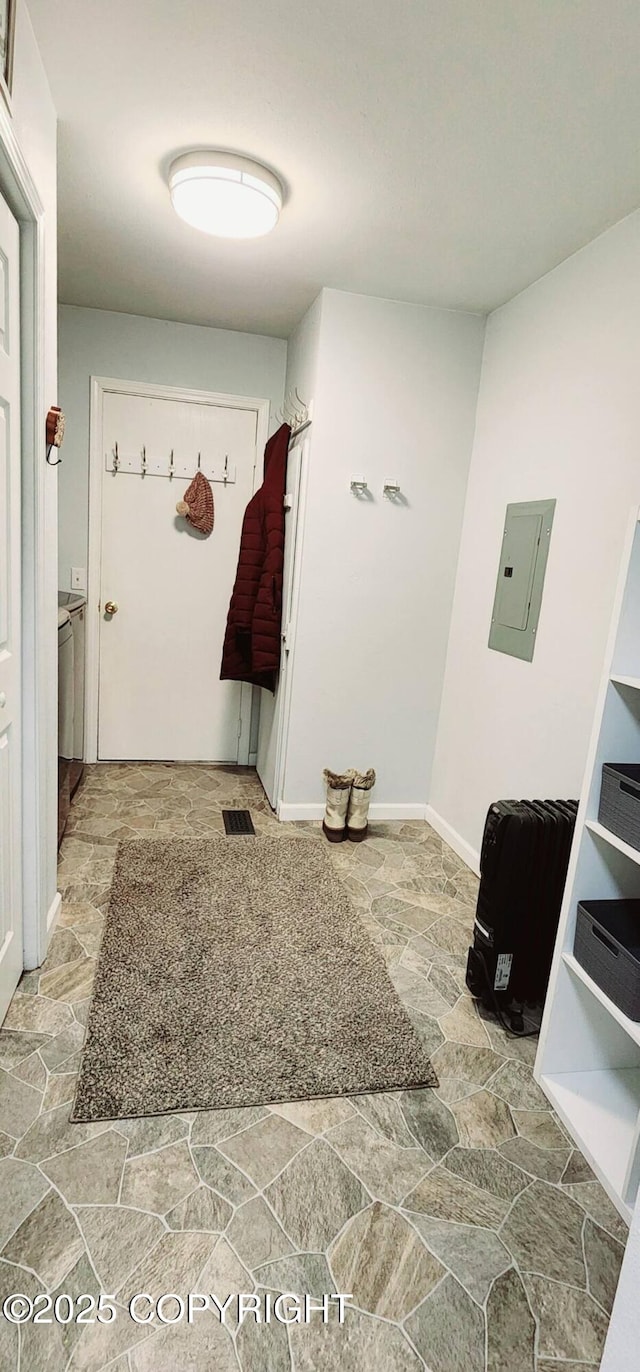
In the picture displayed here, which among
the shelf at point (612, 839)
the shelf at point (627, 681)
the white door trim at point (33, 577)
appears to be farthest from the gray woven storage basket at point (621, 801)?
the white door trim at point (33, 577)

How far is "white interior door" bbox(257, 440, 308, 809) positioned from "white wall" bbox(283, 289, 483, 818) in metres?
0.05

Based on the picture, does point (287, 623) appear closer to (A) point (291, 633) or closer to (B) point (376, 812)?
(A) point (291, 633)

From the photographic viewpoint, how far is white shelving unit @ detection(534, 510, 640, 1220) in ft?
4.82

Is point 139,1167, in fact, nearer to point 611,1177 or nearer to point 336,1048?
point 336,1048

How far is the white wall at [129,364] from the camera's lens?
11.0 feet

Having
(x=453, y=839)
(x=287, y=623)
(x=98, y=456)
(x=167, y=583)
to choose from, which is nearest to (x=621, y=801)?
(x=453, y=839)

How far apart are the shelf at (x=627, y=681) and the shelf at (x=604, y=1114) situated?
984 mm

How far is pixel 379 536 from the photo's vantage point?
120 inches

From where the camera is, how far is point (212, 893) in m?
2.53

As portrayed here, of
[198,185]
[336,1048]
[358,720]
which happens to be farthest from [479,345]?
[336,1048]

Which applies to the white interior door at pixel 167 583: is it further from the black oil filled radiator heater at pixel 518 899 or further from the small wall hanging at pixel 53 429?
the black oil filled radiator heater at pixel 518 899

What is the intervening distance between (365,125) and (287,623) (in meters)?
1.87

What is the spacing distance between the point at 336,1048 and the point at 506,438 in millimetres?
2356

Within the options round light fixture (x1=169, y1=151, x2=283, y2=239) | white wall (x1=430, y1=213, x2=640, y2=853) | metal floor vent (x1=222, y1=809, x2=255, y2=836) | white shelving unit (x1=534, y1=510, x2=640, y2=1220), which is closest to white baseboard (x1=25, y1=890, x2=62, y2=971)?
metal floor vent (x1=222, y1=809, x2=255, y2=836)
